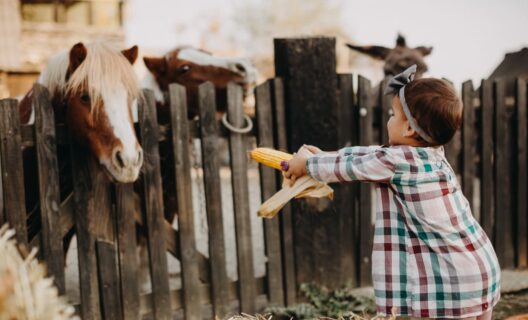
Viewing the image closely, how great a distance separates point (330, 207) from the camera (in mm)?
4301

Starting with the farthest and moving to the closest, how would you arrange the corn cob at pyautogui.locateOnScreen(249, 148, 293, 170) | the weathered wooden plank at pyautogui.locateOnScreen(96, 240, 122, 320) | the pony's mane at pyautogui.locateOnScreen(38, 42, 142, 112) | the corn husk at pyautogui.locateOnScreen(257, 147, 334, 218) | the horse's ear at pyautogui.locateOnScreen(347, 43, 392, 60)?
the horse's ear at pyautogui.locateOnScreen(347, 43, 392, 60) < the weathered wooden plank at pyautogui.locateOnScreen(96, 240, 122, 320) < the pony's mane at pyautogui.locateOnScreen(38, 42, 142, 112) < the corn cob at pyautogui.locateOnScreen(249, 148, 293, 170) < the corn husk at pyautogui.locateOnScreen(257, 147, 334, 218)

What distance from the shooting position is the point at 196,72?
4.70 m

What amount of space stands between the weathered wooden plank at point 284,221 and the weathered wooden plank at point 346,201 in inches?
16.7

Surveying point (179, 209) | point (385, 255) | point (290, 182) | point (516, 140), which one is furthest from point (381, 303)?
point (516, 140)

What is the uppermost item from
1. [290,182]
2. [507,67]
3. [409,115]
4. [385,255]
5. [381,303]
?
[507,67]

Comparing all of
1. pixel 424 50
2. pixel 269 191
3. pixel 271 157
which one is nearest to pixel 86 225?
pixel 269 191

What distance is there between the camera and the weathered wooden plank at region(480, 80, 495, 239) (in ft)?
15.8

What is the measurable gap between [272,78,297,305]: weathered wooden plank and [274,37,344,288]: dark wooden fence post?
4 centimetres

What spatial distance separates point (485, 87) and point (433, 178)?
119 inches

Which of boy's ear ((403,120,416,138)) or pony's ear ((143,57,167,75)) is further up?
pony's ear ((143,57,167,75))

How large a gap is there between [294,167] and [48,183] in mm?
1853

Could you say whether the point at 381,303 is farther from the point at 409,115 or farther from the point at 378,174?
the point at 409,115

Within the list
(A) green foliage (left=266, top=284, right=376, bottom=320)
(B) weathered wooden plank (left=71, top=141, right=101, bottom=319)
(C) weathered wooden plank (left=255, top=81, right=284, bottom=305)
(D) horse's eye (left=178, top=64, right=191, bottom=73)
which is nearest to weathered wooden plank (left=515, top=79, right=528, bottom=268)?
(A) green foliage (left=266, top=284, right=376, bottom=320)

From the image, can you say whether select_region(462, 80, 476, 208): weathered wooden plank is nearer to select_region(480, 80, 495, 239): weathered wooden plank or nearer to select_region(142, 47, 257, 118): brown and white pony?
select_region(480, 80, 495, 239): weathered wooden plank
